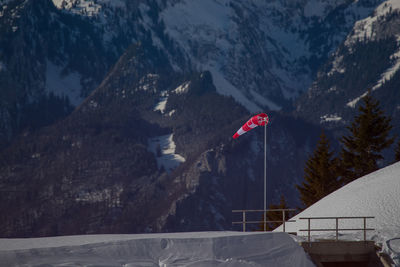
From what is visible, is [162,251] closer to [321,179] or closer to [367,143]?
[321,179]

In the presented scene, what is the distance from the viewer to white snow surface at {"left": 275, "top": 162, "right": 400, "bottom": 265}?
191ft

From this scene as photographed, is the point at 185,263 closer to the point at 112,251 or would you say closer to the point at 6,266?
the point at 112,251

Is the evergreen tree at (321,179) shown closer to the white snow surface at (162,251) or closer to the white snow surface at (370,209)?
the white snow surface at (370,209)

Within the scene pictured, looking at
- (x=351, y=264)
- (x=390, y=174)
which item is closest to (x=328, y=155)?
(x=390, y=174)

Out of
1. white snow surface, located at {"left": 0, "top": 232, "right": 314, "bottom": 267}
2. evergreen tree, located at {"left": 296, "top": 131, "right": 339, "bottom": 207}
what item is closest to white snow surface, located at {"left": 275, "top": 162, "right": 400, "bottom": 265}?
white snow surface, located at {"left": 0, "top": 232, "right": 314, "bottom": 267}

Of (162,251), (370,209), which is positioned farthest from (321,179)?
(162,251)

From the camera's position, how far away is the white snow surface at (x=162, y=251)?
50.8m

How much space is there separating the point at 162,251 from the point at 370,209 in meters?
19.7

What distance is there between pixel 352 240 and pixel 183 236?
1153cm

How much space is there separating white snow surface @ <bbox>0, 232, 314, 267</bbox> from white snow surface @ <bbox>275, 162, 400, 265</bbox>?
5.70 meters

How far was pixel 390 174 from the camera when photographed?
74438 millimetres

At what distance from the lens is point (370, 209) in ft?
214

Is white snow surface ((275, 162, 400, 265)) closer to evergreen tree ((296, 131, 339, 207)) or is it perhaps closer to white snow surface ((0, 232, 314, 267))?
white snow surface ((0, 232, 314, 267))

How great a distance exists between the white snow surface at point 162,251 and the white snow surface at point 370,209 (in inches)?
224
